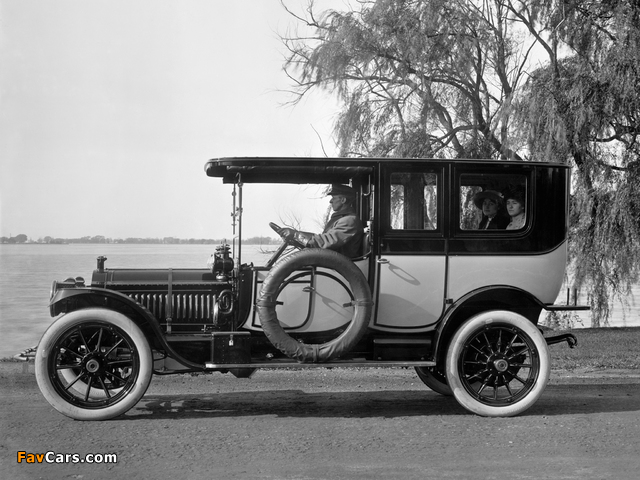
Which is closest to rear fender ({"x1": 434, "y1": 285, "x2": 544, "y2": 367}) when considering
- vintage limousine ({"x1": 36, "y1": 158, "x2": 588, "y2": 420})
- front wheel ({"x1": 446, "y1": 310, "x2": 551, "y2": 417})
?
vintage limousine ({"x1": 36, "y1": 158, "x2": 588, "y2": 420})

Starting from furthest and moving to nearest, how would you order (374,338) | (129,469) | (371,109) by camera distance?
(371,109), (374,338), (129,469)

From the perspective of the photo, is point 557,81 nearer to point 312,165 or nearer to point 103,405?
point 312,165

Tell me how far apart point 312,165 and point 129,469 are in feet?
9.31

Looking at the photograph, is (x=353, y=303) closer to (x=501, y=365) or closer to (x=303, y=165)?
(x=303, y=165)

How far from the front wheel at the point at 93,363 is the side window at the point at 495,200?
2948 millimetres

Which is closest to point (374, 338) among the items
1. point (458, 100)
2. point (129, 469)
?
point (129, 469)

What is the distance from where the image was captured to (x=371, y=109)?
14.0 m

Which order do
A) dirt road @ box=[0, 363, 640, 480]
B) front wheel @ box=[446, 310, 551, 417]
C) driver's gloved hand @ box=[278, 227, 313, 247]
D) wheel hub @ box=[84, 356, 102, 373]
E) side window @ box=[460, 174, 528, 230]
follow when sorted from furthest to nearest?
side window @ box=[460, 174, 528, 230] < driver's gloved hand @ box=[278, 227, 313, 247] < front wheel @ box=[446, 310, 551, 417] < wheel hub @ box=[84, 356, 102, 373] < dirt road @ box=[0, 363, 640, 480]

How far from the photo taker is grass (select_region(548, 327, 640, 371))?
945cm

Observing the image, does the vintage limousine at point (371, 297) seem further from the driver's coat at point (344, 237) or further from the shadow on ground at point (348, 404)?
the shadow on ground at point (348, 404)

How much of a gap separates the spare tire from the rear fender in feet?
2.44

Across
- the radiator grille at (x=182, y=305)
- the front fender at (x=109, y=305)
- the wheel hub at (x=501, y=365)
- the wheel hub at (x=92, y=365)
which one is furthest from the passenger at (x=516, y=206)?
the wheel hub at (x=92, y=365)

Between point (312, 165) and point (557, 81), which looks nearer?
point (312, 165)

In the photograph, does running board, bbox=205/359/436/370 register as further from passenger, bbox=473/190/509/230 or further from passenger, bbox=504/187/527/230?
passenger, bbox=504/187/527/230
